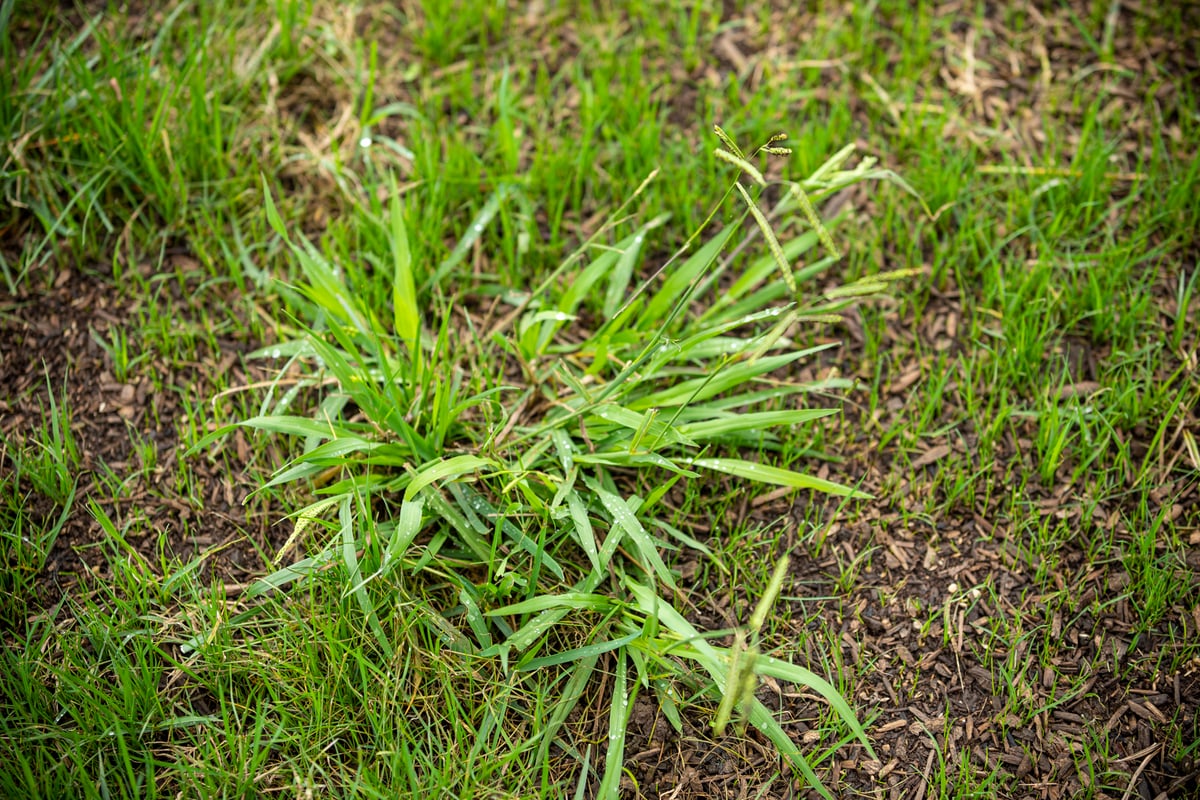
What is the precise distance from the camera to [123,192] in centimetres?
258

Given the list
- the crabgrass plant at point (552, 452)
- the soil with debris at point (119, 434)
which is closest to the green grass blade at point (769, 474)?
the crabgrass plant at point (552, 452)

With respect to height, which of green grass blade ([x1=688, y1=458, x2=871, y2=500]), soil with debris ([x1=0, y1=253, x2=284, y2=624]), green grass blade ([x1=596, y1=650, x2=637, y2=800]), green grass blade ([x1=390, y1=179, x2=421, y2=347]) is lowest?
green grass blade ([x1=596, y1=650, x2=637, y2=800])

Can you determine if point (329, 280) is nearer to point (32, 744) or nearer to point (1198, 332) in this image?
point (32, 744)

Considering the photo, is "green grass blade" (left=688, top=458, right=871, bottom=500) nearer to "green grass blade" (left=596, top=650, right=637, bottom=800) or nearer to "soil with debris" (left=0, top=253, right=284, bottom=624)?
"green grass blade" (left=596, top=650, right=637, bottom=800)

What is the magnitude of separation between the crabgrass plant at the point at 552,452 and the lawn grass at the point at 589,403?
0.05 ft

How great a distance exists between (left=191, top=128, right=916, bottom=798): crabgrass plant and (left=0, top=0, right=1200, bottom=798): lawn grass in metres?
0.01

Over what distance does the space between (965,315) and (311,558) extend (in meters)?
1.83

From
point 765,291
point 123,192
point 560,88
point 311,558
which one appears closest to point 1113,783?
point 765,291

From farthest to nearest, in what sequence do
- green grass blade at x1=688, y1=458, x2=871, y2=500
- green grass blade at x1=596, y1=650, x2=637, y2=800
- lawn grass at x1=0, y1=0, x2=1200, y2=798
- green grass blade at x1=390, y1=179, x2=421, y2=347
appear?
green grass blade at x1=390, y1=179, x2=421, y2=347, green grass blade at x1=688, y1=458, x2=871, y2=500, lawn grass at x1=0, y1=0, x2=1200, y2=798, green grass blade at x1=596, y1=650, x2=637, y2=800

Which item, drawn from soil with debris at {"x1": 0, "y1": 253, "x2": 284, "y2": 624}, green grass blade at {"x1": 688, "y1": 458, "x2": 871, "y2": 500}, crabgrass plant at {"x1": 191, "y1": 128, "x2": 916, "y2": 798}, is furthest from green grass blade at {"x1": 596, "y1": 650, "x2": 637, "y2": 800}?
soil with debris at {"x1": 0, "y1": 253, "x2": 284, "y2": 624}

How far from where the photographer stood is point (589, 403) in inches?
82.1

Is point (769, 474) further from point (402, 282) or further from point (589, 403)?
point (402, 282)

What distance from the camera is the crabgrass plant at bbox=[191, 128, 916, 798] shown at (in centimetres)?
190

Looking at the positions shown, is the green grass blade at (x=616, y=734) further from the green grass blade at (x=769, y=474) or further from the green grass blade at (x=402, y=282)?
the green grass blade at (x=402, y=282)
